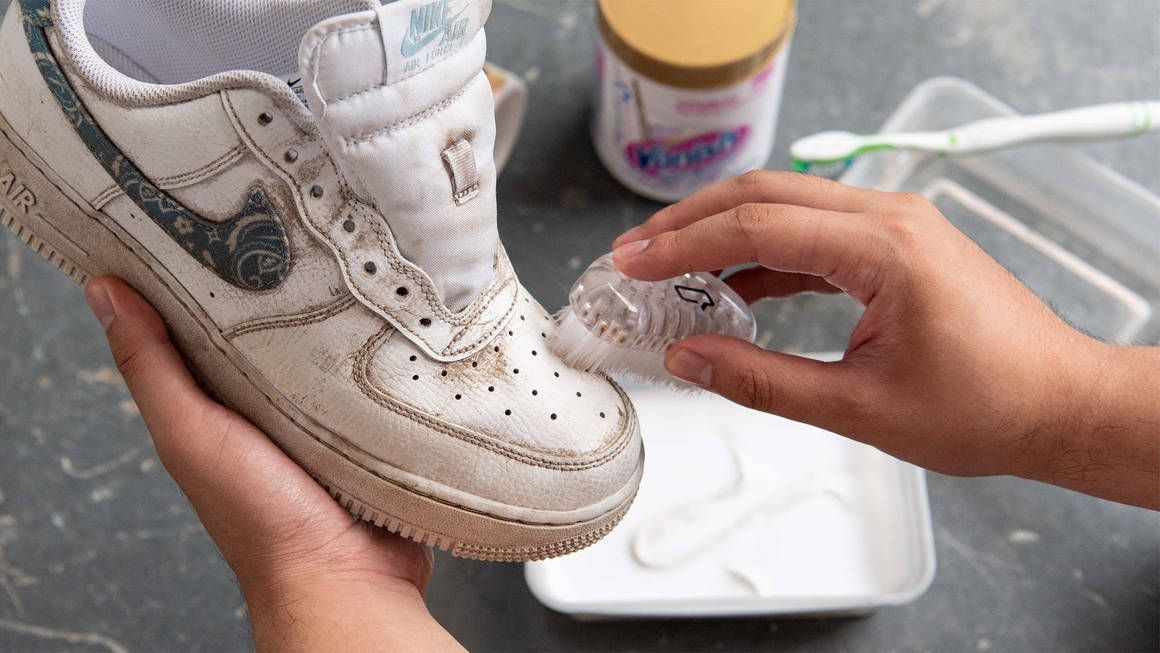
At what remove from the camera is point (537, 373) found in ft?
2.05

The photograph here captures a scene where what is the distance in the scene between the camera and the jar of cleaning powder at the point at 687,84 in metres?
0.87

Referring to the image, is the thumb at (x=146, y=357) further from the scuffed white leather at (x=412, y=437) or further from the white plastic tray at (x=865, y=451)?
the white plastic tray at (x=865, y=451)

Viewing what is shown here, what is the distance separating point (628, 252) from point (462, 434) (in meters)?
0.17

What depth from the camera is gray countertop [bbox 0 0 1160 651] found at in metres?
0.89

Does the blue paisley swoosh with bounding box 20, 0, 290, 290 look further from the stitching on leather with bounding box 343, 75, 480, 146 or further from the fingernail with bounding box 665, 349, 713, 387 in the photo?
the fingernail with bounding box 665, 349, 713, 387

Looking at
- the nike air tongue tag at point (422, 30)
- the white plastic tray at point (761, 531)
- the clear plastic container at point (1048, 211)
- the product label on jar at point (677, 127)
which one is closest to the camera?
the nike air tongue tag at point (422, 30)

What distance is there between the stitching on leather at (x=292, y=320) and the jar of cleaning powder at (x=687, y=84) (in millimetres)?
428

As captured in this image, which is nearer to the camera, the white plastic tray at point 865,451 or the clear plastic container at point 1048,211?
the white plastic tray at point 865,451

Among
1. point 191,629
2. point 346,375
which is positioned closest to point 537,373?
point 346,375

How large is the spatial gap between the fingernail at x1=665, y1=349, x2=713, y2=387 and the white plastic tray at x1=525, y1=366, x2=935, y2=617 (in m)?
0.24

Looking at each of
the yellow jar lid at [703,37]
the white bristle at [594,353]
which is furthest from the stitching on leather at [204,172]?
the yellow jar lid at [703,37]

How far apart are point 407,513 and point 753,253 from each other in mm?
290

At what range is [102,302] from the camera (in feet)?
2.16

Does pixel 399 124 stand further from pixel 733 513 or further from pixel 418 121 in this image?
pixel 733 513
